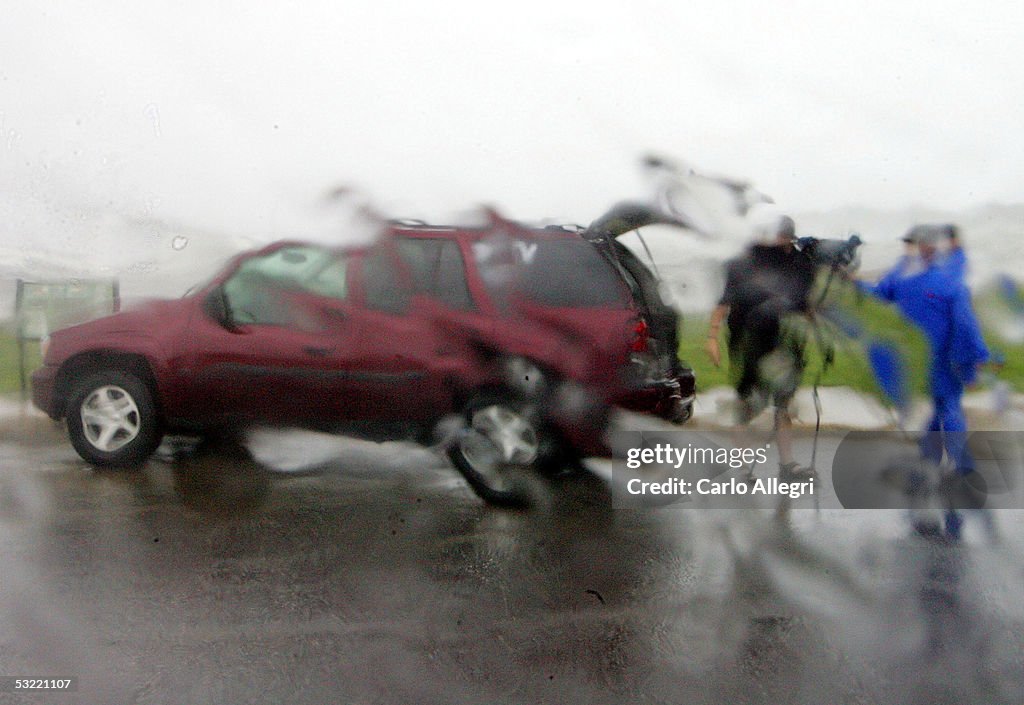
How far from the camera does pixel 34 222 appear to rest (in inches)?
179

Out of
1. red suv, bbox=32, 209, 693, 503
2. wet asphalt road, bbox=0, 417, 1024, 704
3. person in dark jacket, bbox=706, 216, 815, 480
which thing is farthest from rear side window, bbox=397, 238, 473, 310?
person in dark jacket, bbox=706, 216, 815, 480

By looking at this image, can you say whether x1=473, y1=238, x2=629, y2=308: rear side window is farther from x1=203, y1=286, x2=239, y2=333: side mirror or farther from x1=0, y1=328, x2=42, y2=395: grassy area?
x1=0, y1=328, x2=42, y2=395: grassy area

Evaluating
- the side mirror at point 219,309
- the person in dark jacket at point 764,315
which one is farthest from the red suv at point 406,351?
the person in dark jacket at point 764,315

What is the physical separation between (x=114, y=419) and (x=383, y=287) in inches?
68.7

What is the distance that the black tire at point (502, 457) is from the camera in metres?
4.77

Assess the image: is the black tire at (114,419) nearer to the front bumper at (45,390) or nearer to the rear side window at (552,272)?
the front bumper at (45,390)

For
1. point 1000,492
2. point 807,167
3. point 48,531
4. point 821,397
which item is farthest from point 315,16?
point 1000,492

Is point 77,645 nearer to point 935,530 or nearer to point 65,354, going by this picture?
point 65,354

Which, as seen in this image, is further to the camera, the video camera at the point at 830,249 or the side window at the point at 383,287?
the side window at the point at 383,287

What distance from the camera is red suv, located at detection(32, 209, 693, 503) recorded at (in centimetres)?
462

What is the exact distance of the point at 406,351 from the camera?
4824 millimetres

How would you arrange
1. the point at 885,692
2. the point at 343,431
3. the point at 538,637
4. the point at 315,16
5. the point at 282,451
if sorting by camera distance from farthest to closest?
1. the point at 282,451
2. the point at 343,431
3. the point at 315,16
4. the point at 538,637
5. the point at 885,692

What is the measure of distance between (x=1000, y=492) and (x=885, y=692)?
2565 millimetres

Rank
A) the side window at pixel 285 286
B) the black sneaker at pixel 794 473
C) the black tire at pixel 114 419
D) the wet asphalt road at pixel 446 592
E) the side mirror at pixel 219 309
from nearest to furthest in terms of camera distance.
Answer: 1. the wet asphalt road at pixel 446 592
2. the side window at pixel 285 286
3. the side mirror at pixel 219 309
4. the black sneaker at pixel 794 473
5. the black tire at pixel 114 419
